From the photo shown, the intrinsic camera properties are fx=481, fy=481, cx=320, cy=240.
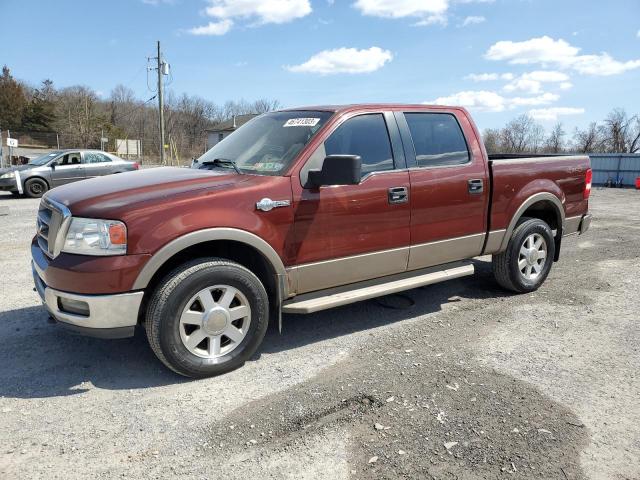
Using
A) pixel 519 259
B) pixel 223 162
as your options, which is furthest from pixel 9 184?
pixel 519 259

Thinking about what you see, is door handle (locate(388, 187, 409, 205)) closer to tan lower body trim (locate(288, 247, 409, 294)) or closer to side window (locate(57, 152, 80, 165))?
tan lower body trim (locate(288, 247, 409, 294))

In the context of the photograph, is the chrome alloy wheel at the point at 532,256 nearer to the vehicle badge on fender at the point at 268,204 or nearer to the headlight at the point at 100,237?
the vehicle badge on fender at the point at 268,204

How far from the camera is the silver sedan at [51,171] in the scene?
1499cm

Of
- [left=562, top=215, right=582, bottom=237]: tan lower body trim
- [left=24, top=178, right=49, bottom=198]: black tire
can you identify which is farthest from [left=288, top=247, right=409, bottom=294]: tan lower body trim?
[left=24, top=178, right=49, bottom=198]: black tire

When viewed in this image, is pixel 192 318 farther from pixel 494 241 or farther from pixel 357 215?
pixel 494 241

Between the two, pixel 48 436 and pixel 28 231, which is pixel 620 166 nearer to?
pixel 28 231

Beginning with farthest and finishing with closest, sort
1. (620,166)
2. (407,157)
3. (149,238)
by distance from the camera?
1. (620,166)
2. (407,157)
3. (149,238)

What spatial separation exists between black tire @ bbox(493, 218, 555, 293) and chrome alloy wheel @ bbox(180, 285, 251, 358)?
121 inches

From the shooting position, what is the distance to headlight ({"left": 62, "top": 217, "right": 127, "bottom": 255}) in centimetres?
309

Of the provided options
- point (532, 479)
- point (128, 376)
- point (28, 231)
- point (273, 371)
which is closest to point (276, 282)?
point (273, 371)

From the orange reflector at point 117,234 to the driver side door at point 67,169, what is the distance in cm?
1415

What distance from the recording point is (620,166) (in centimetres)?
2541

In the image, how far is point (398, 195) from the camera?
415 cm

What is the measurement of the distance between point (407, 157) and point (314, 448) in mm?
2643
